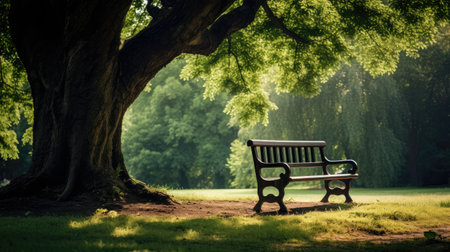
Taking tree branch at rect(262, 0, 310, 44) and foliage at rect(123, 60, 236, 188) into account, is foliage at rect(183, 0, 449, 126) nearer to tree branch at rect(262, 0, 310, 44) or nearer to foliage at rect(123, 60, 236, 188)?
tree branch at rect(262, 0, 310, 44)

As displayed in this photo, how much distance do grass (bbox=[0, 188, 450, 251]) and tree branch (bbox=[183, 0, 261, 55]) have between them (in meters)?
4.59

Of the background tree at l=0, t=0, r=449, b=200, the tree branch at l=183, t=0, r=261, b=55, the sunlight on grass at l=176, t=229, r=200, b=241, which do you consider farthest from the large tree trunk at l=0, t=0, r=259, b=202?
the sunlight on grass at l=176, t=229, r=200, b=241

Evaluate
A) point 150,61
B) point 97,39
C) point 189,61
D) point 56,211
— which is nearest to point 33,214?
point 56,211

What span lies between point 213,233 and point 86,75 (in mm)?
3881

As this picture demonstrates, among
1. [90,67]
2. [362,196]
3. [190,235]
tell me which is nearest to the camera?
[190,235]

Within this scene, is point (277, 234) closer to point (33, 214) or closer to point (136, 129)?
point (33, 214)

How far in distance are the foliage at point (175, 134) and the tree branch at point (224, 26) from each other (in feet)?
82.4

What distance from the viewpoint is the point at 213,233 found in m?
5.02

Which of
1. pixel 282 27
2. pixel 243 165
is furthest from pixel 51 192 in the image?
pixel 243 165

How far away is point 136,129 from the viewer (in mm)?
36812

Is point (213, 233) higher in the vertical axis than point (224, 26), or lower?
lower

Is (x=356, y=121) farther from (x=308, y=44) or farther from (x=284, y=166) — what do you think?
(x=284, y=166)

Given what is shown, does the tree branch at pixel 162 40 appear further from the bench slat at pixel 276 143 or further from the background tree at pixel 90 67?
the bench slat at pixel 276 143

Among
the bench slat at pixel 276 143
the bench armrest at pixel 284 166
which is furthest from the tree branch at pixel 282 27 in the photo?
the bench armrest at pixel 284 166
